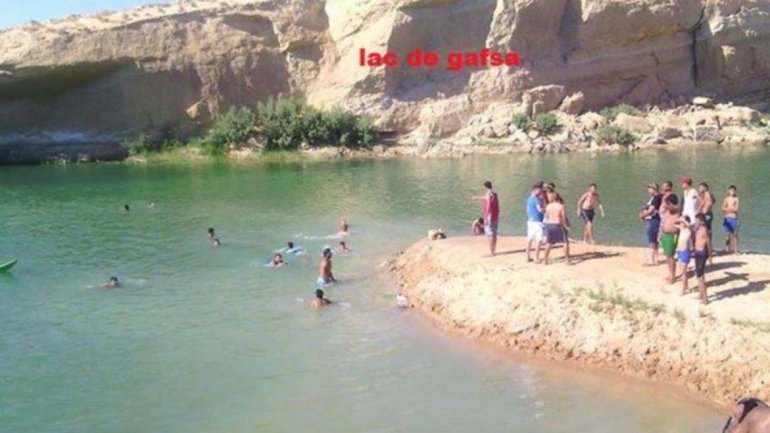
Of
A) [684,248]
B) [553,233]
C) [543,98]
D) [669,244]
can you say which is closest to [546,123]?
[543,98]

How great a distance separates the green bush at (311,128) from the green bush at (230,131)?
3.77 feet

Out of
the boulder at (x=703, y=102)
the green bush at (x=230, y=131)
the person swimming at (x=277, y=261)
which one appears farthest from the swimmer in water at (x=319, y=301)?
the boulder at (x=703, y=102)

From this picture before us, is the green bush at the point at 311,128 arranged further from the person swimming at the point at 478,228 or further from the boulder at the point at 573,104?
the person swimming at the point at 478,228

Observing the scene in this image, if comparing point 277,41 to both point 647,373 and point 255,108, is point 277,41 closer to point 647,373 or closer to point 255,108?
point 255,108

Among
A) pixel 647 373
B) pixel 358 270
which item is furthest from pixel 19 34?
A: pixel 647 373

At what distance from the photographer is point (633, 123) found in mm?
54531

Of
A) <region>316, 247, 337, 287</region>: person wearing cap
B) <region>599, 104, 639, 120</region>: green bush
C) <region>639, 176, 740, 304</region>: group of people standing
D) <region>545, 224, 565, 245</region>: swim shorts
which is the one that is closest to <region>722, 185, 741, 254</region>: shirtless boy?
<region>639, 176, 740, 304</region>: group of people standing

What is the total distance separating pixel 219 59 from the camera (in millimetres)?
58156

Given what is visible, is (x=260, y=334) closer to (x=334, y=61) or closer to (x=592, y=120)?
(x=592, y=120)

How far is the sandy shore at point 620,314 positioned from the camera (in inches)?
516

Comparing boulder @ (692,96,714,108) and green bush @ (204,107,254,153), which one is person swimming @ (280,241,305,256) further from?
boulder @ (692,96,714,108)

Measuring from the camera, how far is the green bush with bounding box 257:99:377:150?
54031 mm

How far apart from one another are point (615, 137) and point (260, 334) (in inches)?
1584

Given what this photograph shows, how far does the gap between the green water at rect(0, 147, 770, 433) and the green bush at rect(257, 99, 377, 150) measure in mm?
19415
